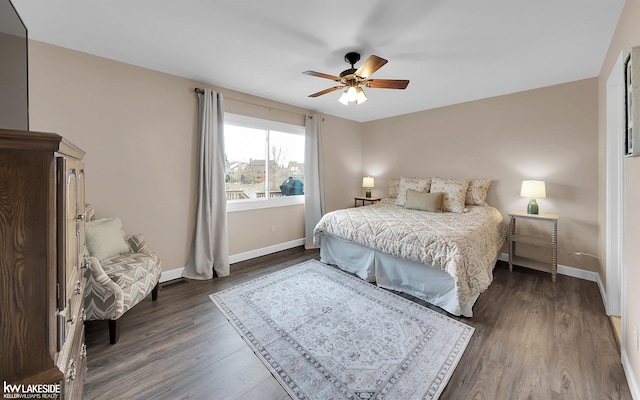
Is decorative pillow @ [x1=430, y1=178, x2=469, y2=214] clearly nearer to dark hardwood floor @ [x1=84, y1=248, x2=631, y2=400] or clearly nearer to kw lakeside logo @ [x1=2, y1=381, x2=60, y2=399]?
dark hardwood floor @ [x1=84, y1=248, x2=631, y2=400]

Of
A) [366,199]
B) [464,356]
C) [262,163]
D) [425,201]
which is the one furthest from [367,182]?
[464,356]

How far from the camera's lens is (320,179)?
4.59 m

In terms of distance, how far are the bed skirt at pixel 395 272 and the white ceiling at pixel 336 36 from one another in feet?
6.97

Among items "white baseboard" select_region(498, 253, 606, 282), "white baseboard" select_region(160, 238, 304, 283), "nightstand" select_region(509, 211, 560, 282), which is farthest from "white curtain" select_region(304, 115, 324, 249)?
"white baseboard" select_region(498, 253, 606, 282)

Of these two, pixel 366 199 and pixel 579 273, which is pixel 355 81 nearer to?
pixel 366 199

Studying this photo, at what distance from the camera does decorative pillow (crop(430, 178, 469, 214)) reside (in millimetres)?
3688

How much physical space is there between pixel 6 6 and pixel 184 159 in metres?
1.98

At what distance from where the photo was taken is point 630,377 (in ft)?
5.06

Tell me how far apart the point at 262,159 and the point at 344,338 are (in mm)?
2947

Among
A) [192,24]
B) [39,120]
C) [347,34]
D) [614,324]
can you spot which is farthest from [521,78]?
[39,120]

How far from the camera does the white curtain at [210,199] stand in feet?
10.6

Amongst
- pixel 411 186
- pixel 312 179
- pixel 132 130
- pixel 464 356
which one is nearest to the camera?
pixel 464 356

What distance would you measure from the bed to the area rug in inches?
8.4

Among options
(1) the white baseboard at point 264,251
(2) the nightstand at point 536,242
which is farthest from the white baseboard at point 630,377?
(1) the white baseboard at point 264,251
